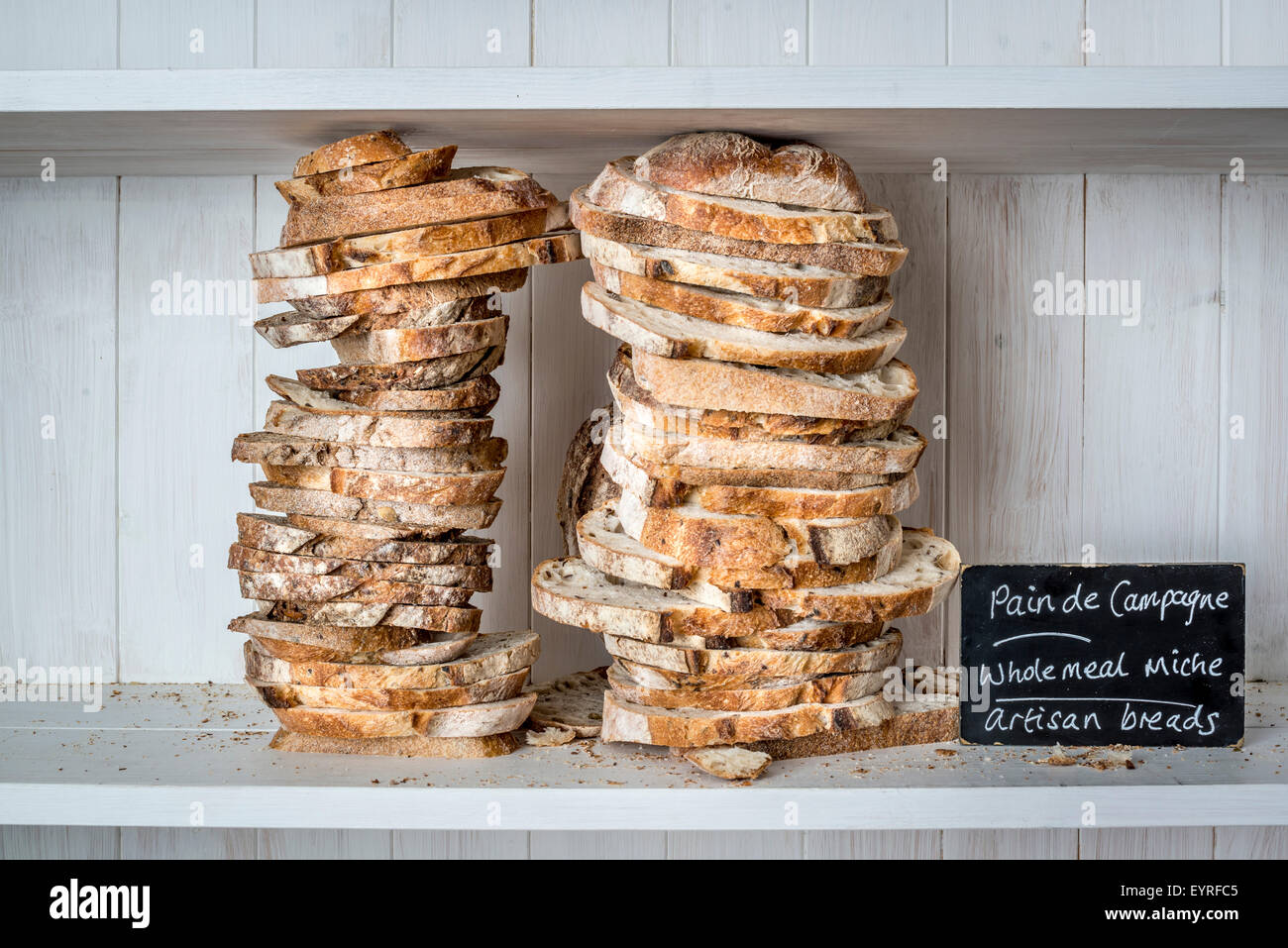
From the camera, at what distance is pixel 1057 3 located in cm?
134

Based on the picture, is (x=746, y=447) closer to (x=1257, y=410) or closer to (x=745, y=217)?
(x=745, y=217)

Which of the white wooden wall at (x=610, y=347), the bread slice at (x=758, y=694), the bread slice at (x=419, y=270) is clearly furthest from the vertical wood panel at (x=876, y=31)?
the bread slice at (x=758, y=694)

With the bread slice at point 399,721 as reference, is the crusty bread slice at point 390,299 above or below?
above

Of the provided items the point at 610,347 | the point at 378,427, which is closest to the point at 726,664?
the point at 378,427

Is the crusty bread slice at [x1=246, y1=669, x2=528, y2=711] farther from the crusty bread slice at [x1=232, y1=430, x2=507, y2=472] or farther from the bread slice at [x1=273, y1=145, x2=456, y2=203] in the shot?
the bread slice at [x1=273, y1=145, x2=456, y2=203]

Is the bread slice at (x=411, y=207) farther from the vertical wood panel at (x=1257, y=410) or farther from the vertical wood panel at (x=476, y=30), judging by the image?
the vertical wood panel at (x=1257, y=410)

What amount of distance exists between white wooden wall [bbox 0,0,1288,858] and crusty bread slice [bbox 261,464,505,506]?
30cm

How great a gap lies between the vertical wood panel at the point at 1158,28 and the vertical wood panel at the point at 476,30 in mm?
679

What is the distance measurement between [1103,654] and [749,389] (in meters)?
0.42

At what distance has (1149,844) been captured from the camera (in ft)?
4.62

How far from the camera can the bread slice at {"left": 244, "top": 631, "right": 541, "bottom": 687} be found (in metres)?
1.05

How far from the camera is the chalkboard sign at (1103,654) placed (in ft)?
3.42
